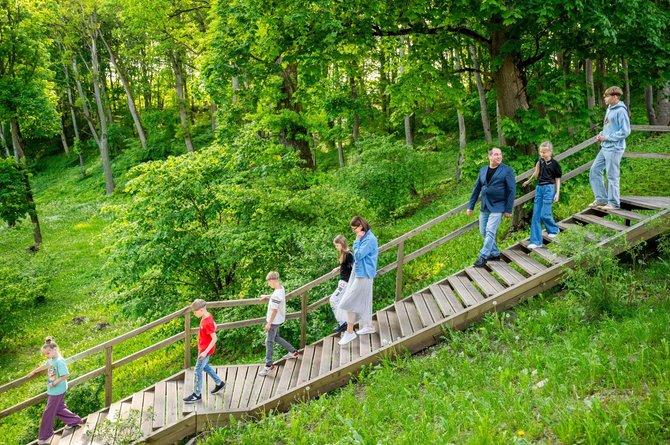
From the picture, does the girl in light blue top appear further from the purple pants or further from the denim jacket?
the denim jacket

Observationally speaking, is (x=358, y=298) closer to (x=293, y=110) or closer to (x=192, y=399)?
(x=192, y=399)

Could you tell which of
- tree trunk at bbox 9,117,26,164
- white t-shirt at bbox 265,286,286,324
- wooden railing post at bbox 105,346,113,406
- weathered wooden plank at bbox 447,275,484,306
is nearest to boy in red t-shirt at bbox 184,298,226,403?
white t-shirt at bbox 265,286,286,324

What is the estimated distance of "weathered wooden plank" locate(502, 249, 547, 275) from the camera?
7133 millimetres

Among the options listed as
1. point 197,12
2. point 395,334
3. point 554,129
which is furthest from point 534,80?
point 197,12

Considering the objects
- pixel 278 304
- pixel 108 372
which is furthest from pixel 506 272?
pixel 108 372

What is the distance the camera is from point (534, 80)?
10344 mm

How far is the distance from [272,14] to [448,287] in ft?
21.9

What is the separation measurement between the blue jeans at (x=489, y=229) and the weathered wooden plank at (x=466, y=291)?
655 millimetres

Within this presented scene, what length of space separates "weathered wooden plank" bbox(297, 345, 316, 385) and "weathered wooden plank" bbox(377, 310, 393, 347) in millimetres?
1192

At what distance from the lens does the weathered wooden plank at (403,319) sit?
7.07 m

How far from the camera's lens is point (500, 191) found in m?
7.77

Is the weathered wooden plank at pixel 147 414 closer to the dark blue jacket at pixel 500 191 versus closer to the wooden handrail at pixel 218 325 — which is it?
the wooden handrail at pixel 218 325

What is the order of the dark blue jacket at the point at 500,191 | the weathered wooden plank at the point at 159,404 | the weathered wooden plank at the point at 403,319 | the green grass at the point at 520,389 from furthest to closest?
the dark blue jacket at the point at 500,191
the weathered wooden plank at the point at 403,319
the weathered wooden plank at the point at 159,404
the green grass at the point at 520,389

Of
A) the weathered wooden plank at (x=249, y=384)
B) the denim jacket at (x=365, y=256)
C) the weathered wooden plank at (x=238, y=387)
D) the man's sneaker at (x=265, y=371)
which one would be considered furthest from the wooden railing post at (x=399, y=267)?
the weathered wooden plank at (x=238, y=387)
